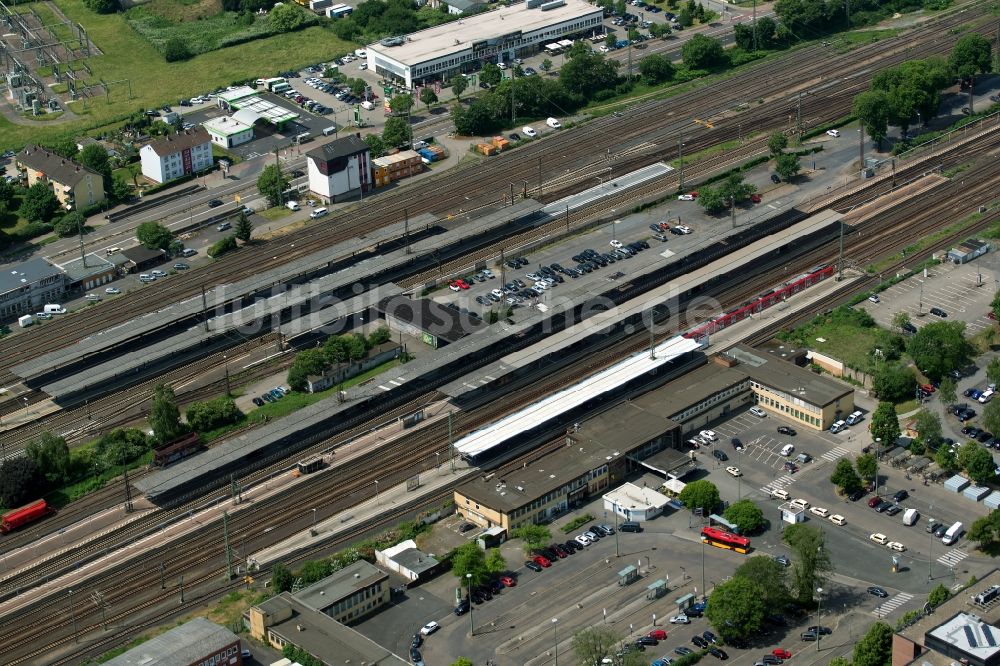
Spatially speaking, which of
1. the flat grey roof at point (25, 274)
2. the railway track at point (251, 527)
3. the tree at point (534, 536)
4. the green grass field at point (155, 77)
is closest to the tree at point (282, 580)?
the railway track at point (251, 527)

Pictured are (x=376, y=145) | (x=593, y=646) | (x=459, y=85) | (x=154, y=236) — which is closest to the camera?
(x=593, y=646)

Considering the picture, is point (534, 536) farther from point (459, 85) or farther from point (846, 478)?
point (459, 85)

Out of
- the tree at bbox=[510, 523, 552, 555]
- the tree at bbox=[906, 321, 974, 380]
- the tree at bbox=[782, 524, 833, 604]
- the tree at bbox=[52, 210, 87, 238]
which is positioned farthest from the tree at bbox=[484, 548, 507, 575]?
the tree at bbox=[52, 210, 87, 238]

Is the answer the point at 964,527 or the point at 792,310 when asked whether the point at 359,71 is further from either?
the point at 964,527

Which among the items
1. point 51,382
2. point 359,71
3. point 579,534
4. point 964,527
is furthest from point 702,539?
point 359,71

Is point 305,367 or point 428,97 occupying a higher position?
point 428,97

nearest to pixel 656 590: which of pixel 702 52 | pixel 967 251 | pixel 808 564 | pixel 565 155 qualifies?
pixel 808 564
